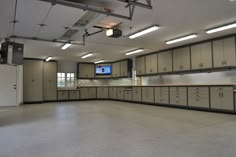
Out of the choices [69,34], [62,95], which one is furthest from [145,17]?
[62,95]

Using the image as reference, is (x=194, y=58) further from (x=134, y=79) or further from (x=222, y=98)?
(x=134, y=79)

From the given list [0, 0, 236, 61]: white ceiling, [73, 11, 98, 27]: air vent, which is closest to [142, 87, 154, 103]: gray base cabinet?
[0, 0, 236, 61]: white ceiling

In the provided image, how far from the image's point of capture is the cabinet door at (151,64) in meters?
9.56

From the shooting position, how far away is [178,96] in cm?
770

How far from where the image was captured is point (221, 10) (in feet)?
14.1

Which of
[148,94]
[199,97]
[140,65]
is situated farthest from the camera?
[140,65]

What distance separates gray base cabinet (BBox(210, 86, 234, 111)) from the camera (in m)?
6.01

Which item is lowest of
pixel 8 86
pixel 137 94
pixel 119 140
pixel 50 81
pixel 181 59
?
pixel 119 140

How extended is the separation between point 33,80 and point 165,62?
299 inches

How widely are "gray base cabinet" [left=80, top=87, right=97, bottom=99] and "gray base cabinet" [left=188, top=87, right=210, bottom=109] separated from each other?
7.28 metres

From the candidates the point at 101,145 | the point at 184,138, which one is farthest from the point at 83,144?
the point at 184,138

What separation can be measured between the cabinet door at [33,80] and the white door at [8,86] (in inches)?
46.1

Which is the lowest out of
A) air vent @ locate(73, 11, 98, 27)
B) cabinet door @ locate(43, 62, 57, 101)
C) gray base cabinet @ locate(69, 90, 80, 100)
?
gray base cabinet @ locate(69, 90, 80, 100)

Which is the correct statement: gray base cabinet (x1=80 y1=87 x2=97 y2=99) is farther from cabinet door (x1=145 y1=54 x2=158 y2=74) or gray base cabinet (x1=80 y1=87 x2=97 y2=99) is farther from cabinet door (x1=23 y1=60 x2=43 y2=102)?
cabinet door (x1=145 y1=54 x2=158 y2=74)
